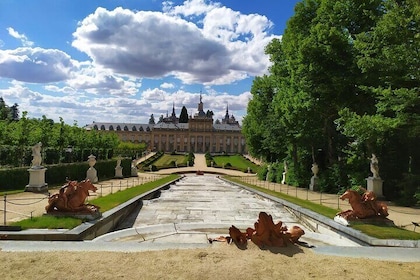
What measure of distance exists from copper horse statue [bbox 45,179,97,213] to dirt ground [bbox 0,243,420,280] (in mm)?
3234

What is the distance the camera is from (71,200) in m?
9.01

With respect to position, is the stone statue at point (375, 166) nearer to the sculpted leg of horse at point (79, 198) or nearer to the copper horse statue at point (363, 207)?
the copper horse statue at point (363, 207)

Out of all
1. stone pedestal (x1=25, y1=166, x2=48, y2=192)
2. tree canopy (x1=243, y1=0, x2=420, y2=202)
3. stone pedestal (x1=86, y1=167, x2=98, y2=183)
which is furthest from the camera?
stone pedestal (x1=86, y1=167, x2=98, y2=183)

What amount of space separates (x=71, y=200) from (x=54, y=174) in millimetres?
14773

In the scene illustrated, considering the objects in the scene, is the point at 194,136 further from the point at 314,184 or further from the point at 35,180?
the point at 35,180

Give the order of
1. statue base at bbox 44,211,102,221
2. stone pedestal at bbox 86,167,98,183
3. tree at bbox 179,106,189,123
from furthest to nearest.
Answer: tree at bbox 179,106,189,123 → stone pedestal at bbox 86,167,98,183 → statue base at bbox 44,211,102,221

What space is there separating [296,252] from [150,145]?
127733mm

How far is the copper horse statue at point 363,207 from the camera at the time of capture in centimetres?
922

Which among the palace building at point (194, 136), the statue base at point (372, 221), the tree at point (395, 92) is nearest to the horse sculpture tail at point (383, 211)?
the statue base at point (372, 221)

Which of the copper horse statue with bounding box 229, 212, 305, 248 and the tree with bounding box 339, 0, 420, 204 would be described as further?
the tree with bounding box 339, 0, 420, 204

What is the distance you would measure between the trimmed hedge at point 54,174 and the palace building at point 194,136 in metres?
93.8

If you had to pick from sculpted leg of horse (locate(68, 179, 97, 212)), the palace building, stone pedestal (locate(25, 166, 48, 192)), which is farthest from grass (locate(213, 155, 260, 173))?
sculpted leg of horse (locate(68, 179, 97, 212))

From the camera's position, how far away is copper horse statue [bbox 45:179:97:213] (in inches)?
354

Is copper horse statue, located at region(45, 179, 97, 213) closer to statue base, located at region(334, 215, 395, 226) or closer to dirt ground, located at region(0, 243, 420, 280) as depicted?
dirt ground, located at region(0, 243, 420, 280)
